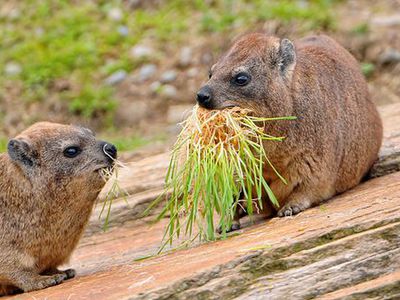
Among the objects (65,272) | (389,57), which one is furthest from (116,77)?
(65,272)

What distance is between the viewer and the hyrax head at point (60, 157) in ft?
28.9

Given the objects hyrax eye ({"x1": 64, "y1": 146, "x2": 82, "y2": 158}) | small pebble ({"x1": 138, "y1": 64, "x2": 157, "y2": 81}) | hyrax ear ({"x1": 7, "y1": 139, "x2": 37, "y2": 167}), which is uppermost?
small pebble ({"x1": 138, "y1": 64, "x2": 157, "y2": 81})

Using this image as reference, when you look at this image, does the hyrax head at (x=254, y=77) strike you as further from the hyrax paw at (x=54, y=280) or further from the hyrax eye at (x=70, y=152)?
the hyrax paw at (x=54, y=280)

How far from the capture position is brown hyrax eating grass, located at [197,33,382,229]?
8.92 m

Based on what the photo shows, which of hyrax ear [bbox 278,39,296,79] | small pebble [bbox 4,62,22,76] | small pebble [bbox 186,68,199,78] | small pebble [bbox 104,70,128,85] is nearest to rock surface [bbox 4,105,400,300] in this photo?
hyrax ear [bbox 278,39,296,79]

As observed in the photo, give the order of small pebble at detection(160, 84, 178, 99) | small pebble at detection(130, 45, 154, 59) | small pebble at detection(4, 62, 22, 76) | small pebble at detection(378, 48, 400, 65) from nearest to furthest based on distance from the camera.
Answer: small pebble at detection(378, 48, 400, 65)
small pebble at detection(160, 84, 178, 99)
small pebble at detection(130, 45, 154, 59)
small pebble at detection(4, 62, 22, 76)

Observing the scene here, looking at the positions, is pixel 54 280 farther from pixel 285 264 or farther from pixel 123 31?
pixel 123 31

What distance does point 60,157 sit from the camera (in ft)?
29.1

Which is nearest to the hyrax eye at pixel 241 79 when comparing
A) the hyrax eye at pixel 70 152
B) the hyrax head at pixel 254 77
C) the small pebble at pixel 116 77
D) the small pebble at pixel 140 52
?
the hyrax head at pixel 254 77

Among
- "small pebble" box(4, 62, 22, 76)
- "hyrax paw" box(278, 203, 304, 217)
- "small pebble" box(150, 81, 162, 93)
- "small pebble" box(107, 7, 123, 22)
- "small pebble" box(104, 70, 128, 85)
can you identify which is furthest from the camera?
"small pebble" box(107, 7, 123, 22)

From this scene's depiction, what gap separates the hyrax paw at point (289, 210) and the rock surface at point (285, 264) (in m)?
0.16

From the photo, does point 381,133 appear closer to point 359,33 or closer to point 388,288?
point 388,288

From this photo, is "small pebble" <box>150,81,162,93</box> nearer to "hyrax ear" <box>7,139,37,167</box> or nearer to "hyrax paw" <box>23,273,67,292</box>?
"hyrax ear" <box>7,139,37,167</box>

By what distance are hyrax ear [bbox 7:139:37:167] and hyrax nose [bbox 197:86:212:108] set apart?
167 cm
